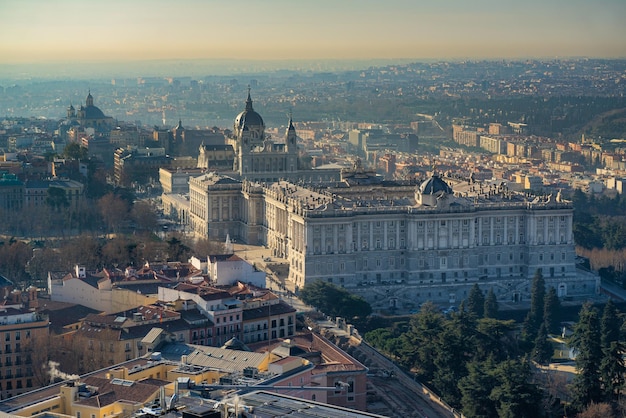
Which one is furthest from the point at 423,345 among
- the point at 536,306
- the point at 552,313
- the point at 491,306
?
the point at 536,306

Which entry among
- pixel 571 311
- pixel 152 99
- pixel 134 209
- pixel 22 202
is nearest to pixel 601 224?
pixel 571 311

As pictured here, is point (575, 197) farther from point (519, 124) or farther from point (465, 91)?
point (465, 91)

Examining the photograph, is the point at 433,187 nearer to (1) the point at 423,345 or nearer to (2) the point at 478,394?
(1) the point at 423,345

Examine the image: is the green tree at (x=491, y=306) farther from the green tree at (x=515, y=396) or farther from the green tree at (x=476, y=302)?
the green tree at (x=515, y=396)

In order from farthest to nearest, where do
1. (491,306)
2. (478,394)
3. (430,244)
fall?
(430,244), (491,306), (478,394)

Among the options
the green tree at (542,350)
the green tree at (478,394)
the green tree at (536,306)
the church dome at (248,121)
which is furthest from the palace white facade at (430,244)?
the green tree at (478,394)

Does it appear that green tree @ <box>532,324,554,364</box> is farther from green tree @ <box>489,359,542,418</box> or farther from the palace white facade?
the palace white facade
